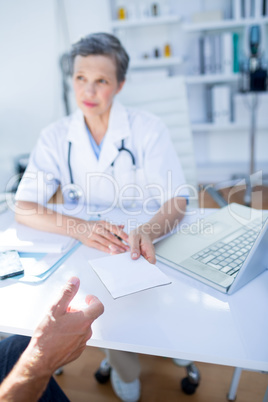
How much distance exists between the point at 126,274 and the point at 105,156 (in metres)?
0.70

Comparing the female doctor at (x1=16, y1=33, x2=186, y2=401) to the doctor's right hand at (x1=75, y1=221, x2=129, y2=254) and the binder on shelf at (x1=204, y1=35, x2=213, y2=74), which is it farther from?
the binder on shelf at (x1=204, y1=35, x2=213, y2=74)

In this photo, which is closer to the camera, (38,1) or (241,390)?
(241,390)

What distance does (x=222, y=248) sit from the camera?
2.70ft

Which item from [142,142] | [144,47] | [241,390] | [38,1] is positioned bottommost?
[241,390]

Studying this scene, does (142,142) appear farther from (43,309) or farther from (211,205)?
(211,205)

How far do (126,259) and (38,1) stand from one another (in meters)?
2.70

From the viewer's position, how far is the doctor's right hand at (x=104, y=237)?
87 cm

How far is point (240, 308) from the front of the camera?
621 millimetres

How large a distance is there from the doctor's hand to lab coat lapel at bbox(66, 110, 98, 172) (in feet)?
1.76

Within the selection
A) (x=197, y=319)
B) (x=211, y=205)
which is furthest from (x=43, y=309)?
(x=211, y=205)

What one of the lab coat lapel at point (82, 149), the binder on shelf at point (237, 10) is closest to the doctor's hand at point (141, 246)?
the lab coat lapel at point (82, 149)

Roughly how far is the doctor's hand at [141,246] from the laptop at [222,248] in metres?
0.04

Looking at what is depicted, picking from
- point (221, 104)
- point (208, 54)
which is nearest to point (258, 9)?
point (208, 54)

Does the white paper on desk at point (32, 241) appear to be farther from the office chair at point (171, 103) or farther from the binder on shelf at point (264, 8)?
the binder on shelf at point (264, 8)
